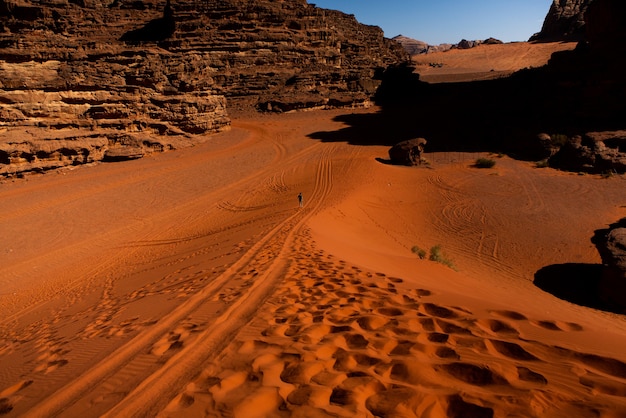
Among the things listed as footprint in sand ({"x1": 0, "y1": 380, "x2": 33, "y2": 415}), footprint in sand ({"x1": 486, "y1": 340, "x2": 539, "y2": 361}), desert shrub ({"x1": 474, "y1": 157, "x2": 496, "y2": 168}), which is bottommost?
desert shrub ({"x1": 474, "y1": 157, "x2": 496, "y2": 168})

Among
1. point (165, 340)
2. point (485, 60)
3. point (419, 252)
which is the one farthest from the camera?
point (485, 60)

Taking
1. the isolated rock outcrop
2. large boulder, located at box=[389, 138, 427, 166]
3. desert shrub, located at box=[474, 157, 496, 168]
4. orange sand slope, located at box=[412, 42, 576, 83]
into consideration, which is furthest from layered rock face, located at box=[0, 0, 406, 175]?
the isolated rock outcrop

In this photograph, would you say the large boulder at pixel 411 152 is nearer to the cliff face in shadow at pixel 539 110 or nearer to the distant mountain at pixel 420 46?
the cliff face in shadow at pixel 539 110

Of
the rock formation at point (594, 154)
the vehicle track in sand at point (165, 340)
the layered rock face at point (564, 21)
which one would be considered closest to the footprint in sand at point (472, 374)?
the vehicle track in sand at point (165, 340)

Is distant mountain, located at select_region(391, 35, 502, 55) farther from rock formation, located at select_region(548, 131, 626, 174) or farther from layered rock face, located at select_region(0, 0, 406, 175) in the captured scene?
rock formation, located at select_region(548, 131, 626, 174)

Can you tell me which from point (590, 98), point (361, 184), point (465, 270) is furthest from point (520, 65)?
point (465, 270)

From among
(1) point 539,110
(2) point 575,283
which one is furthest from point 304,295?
(1) point 539,110

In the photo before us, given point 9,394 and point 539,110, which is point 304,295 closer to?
point 9,394
